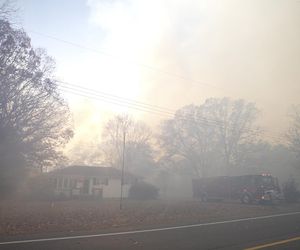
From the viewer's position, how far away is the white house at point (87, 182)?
39.8 m

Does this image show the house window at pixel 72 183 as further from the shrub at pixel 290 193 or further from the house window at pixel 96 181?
the shrub at pixel 290 193

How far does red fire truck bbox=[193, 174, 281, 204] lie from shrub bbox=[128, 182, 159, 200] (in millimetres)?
5917

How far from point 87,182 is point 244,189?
1933cm

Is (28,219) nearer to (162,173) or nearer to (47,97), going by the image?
(47,97)

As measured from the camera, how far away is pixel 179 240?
35.0ft

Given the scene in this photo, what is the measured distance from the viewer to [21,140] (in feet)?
94.5

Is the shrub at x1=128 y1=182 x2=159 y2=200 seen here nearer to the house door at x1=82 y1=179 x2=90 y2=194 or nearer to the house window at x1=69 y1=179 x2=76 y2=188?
the house door at x1=82 y1=179 x2=90 y2=194

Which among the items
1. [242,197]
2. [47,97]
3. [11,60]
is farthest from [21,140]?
[242,197]

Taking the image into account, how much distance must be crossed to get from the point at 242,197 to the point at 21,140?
22.2 metres

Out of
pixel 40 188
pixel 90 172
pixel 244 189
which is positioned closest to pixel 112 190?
pixel 90 172

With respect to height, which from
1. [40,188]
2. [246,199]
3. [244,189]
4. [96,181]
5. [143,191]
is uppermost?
[96,181]

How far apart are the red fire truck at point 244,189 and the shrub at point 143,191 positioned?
5.92 m

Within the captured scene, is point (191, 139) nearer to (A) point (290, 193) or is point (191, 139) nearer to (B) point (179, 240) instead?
(A) point (290, 193)

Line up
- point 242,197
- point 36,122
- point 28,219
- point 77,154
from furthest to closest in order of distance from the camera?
1. point 77,154
2. point 242,197
3. point 36,122
4. point 28,219
